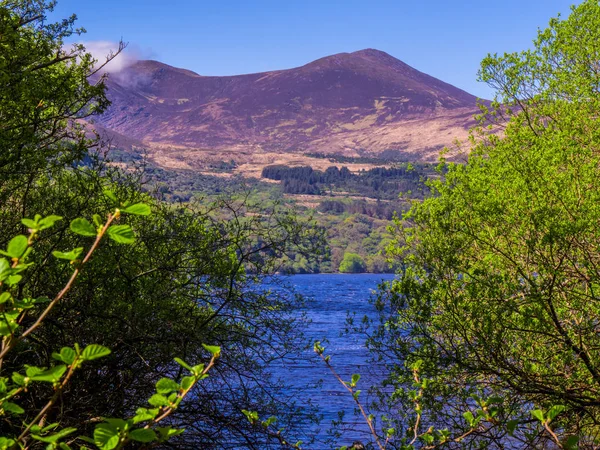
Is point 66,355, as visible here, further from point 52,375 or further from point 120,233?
point 120,233

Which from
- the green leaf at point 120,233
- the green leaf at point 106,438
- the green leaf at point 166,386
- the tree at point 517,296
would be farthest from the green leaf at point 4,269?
the tree at point 517,296

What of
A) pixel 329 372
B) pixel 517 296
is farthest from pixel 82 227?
pixel 329 372

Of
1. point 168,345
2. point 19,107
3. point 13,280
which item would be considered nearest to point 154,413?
point 13,280

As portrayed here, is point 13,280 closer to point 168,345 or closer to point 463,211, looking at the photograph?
point 168,345

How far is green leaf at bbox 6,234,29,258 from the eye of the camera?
271 centimetres

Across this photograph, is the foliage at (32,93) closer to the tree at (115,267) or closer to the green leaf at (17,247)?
the tree at (115,267)

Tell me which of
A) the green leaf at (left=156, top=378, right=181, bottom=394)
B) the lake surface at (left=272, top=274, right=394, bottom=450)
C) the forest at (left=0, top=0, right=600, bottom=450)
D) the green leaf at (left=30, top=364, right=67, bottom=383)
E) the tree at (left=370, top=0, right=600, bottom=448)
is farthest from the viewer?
the lake surface at (left=272, top=274, right=394, bottom=450)

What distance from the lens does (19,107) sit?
44.3ft

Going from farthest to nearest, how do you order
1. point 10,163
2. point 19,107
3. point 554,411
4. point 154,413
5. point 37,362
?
point 19,107 < point 10,163 < point 37,362 < point 554,411 < point 154,413

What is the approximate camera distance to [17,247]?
2729mm

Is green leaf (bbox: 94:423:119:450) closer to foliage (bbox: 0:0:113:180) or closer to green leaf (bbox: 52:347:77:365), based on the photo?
green leaf (bbox: 52:347:77:365)

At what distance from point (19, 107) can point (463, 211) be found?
11126 mm

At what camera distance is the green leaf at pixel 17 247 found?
8.90ft

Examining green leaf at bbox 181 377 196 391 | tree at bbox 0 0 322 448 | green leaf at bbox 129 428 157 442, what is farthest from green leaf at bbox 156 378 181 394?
tree at bbox 0 0 322 448
